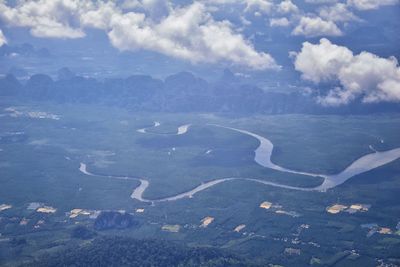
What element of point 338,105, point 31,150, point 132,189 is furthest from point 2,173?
point 338,105

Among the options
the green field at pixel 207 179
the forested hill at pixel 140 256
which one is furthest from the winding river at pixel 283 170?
the forested hill at pixel 140 256

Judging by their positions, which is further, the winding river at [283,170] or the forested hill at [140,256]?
the winding river at [283,170]

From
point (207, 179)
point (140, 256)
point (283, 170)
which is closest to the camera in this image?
point (140, 256)

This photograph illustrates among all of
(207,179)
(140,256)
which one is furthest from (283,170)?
(140,256)

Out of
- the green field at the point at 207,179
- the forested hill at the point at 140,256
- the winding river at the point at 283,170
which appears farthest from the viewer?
the winding river at the point at 283,170

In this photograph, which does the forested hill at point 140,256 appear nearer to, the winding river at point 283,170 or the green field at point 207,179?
the green field at point 207,179

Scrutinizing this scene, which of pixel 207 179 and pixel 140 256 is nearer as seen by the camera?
pixel 140 256

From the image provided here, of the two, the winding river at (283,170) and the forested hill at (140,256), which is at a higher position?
the winding river at (283,170)

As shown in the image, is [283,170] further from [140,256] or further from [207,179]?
[140,256]

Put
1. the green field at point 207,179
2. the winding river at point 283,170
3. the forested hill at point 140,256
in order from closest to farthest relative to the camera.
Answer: the forested hill at point 140,256, the green field at point 207,179, the winding river at point 283,170
